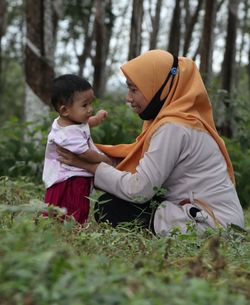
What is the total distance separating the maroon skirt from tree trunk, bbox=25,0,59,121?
4342 millimetres

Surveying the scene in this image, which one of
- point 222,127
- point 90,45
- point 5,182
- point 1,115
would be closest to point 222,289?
point 5,182

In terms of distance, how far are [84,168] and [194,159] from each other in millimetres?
681

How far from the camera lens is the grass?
225 centimetres

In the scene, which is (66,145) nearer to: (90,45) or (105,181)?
(105,181)

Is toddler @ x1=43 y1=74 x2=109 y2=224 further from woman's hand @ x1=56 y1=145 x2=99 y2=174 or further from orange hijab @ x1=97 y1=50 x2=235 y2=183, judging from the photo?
orange hijab @ x1=97 y1=50 x2=235 y2=183

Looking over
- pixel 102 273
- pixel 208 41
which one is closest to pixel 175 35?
pixel 208 41

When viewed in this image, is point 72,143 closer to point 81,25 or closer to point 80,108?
point 80,108

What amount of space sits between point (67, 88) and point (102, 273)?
83.9 inches

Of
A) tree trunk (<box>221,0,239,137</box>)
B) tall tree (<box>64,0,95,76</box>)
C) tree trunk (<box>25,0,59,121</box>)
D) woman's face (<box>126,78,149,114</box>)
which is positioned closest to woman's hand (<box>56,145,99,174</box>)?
woman's face (<box>126,78,149,114</box>)

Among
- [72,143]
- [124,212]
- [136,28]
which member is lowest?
[124,212]

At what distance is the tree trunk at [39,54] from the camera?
345 inches

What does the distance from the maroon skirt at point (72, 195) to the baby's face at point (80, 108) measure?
0.38m

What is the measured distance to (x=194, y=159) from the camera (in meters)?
4.36

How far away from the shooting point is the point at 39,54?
879 centimetres
